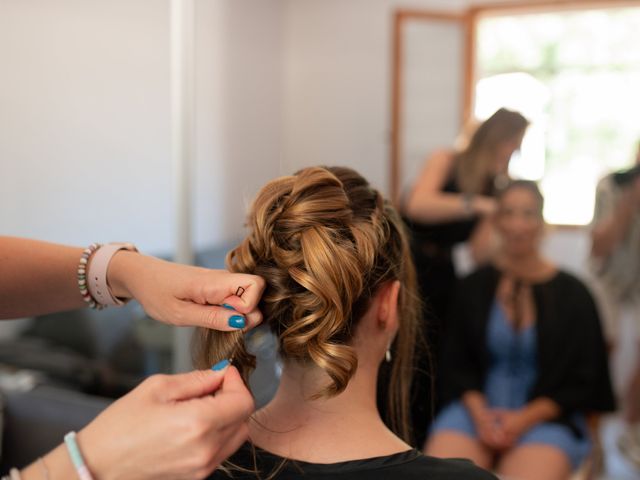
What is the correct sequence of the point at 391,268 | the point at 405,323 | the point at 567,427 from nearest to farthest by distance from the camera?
1. the point at 391,268
2. the point at 405,323
3. the point at 567,427

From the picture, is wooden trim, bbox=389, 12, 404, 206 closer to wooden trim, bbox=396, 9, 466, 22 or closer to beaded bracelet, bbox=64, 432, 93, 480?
wooden trim, bbox=396, 9, 466, 22

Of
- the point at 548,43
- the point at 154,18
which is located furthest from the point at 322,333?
the point at 548,43

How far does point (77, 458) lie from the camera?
0.46m

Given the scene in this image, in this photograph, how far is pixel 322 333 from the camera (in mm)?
708

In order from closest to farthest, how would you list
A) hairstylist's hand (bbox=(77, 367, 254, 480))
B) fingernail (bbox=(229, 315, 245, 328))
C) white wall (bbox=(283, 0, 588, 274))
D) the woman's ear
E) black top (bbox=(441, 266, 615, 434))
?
hairstylist's hand (bbox=(77, 367, 254, 480)), fingernail (bbox=(229, 315, 245, 328)), the woman's ear, black top (bbox=(441, 266, 615, 434)), white wall (bbox=(283, 0, 588, 274))

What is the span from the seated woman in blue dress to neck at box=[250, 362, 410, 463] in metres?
0.88

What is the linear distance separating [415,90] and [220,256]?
3.20 ft

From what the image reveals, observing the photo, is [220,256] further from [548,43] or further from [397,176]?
[548,43]

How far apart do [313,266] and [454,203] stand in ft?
3.87

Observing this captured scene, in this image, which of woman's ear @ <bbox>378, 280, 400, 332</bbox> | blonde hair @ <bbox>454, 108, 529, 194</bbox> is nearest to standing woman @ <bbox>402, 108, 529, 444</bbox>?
blonde hair @ <bbox>454, 108, 529, 194</bbox>

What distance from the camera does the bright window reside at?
1660mm

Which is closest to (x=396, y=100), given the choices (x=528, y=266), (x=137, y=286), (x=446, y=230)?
(x=446, y=230)

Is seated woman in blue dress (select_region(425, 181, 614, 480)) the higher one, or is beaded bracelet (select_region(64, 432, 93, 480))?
beaded bracelet (select_region(64, 432, 93, 480))

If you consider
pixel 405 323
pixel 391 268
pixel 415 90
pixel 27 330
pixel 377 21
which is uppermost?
pixel 377 21
